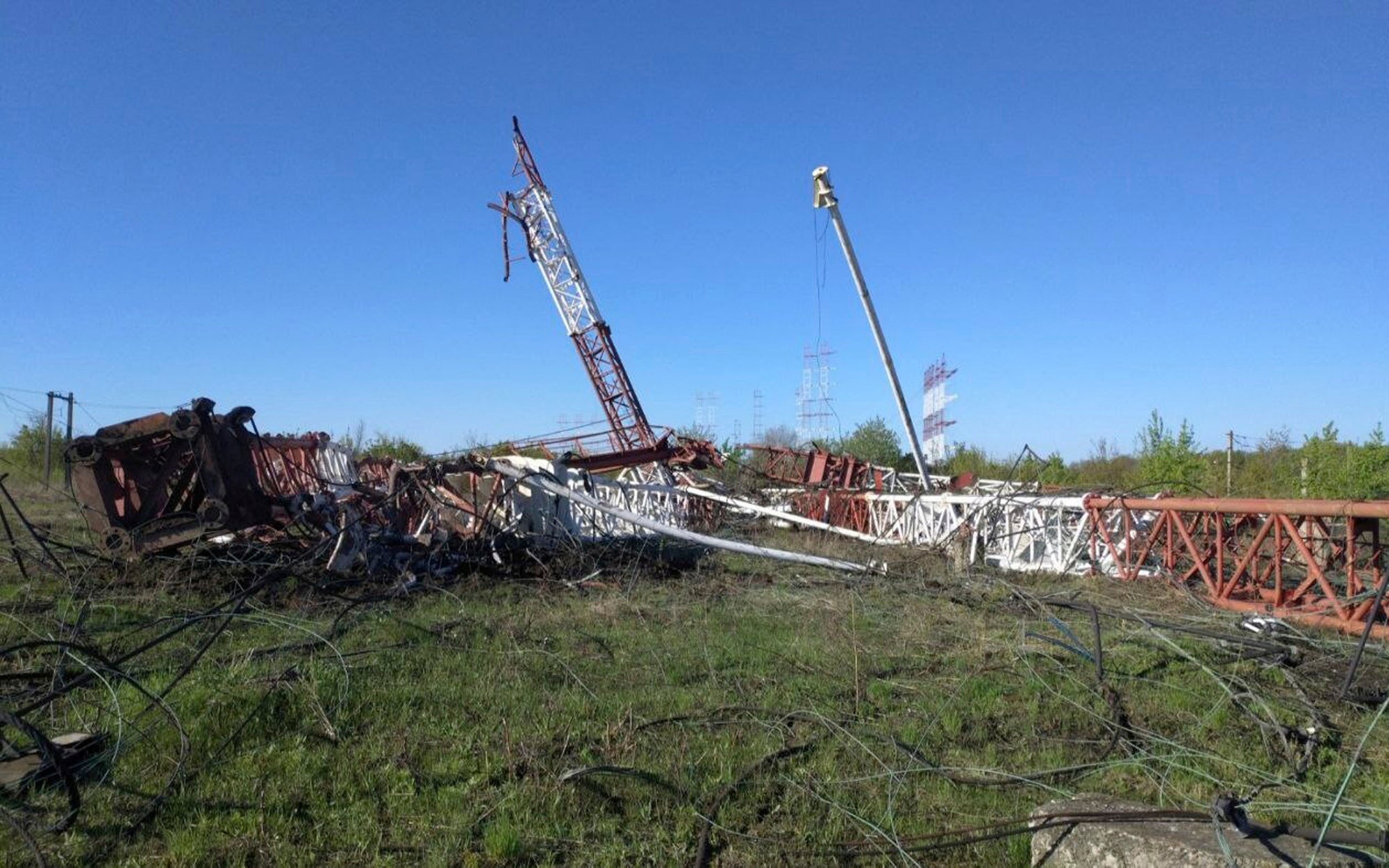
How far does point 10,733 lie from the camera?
4.57 m

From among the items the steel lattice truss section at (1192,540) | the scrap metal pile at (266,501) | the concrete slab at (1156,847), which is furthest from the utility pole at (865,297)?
the concrete slab at (1156,847)

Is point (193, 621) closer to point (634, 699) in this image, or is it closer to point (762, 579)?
point (634, 699)

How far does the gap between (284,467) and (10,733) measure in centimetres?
1263

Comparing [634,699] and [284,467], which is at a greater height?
[284,467]

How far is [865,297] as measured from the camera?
49.2ft

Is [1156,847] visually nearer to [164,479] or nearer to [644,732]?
[644,732]

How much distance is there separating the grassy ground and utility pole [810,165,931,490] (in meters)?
7.21

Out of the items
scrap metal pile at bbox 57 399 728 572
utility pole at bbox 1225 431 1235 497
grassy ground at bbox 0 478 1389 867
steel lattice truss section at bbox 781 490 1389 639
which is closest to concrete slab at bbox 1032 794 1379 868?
grassy ground at bbox 0 478 1389 867

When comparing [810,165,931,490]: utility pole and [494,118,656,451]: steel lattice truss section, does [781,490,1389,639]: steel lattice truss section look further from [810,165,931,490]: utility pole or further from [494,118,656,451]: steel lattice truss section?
[494,118,656,451]: steel lattice truss section

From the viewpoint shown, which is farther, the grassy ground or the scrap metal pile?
the scrap metal pile

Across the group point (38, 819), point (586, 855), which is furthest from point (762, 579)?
point (38, 819)

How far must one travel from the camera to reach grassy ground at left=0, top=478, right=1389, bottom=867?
3.71 meters

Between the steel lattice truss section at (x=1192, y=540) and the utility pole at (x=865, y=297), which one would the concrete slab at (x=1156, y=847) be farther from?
the utility pole at (x=865, y=297)

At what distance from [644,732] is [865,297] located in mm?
11602
